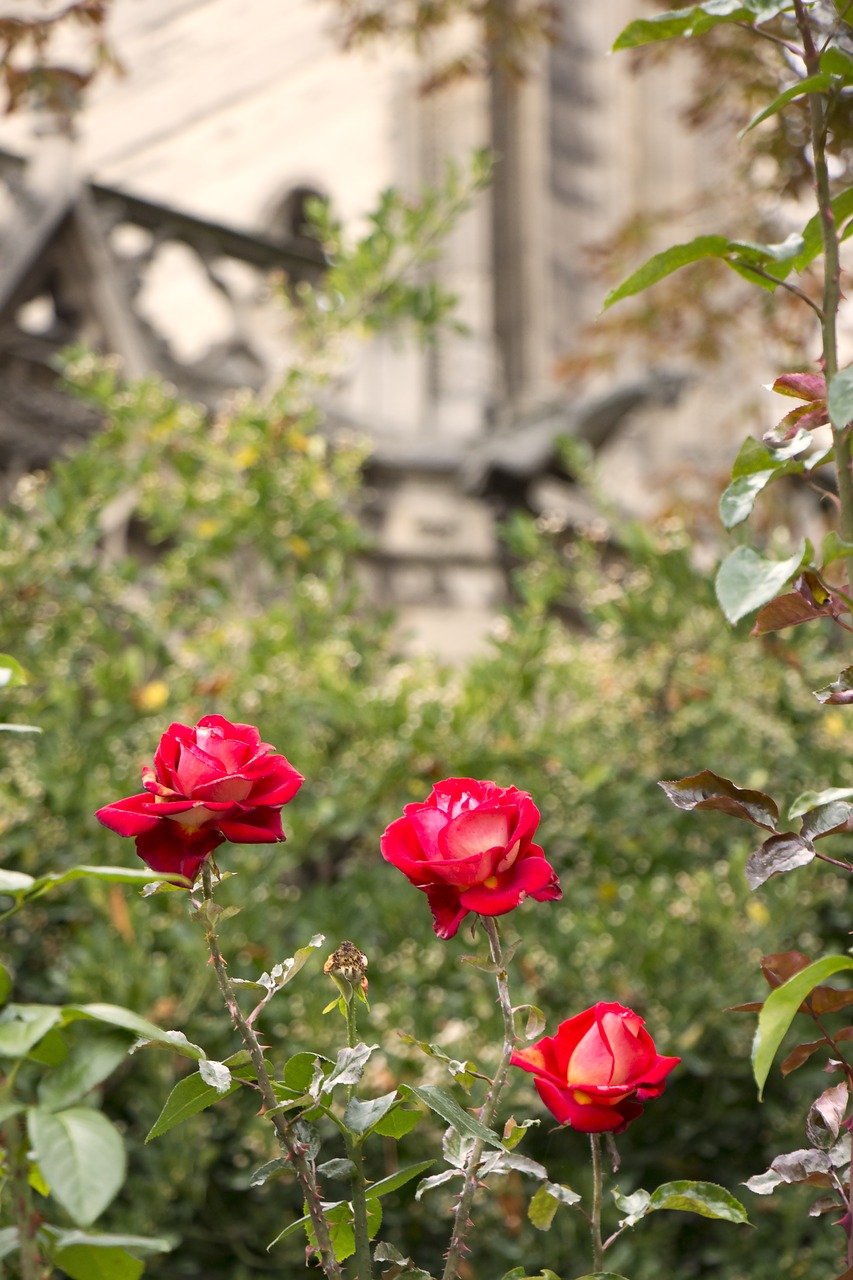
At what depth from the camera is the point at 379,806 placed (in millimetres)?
3293

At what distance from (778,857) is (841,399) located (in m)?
0.36

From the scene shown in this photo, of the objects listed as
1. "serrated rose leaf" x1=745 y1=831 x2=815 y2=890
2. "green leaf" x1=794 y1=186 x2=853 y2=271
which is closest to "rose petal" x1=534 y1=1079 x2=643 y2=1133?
"serrated rose leaf" x1=745 y1=831 x2=815 y2=890

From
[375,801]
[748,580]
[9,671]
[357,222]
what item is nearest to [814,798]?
[748,580]

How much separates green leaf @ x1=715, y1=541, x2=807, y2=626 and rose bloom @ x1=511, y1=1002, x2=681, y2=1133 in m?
0.35

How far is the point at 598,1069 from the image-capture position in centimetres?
119

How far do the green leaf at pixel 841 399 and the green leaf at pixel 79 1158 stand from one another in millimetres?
683

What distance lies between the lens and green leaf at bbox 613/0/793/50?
123 centimetres

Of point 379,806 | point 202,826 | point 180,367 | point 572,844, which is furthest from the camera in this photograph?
point 180,367

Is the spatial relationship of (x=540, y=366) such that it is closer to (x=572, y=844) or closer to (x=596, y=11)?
(x=596, y=11)

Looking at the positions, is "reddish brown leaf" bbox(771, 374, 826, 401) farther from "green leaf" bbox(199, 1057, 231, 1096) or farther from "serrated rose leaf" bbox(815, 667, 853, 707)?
"green leaf" bbox(199, 1057, 231, 1096)

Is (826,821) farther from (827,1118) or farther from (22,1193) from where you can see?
(22,1193)

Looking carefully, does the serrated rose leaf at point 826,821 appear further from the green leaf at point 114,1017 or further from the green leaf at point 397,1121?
the green leaf at point 114,1017

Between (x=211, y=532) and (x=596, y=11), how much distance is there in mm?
7947

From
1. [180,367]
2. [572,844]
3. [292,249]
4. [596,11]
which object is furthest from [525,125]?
[572,844]
